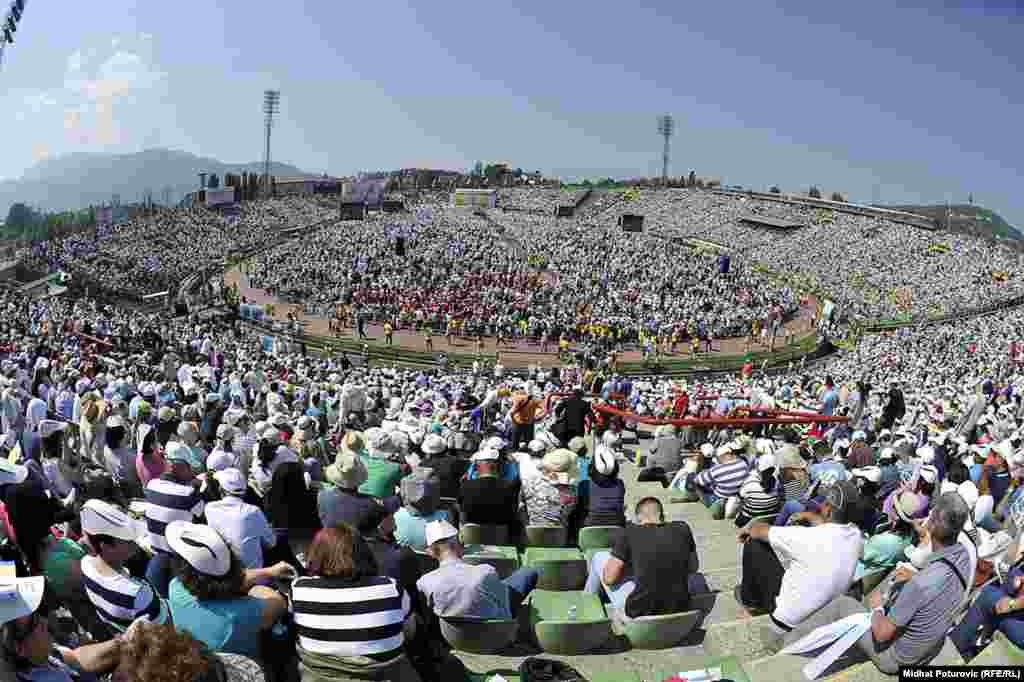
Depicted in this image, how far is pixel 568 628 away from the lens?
520cm

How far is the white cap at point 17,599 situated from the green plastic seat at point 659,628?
3.66 m

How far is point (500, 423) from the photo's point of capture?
563 inches

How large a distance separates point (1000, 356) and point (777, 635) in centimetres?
3018

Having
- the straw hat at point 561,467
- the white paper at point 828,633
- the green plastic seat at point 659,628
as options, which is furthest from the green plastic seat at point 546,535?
the white paper at point 828,633

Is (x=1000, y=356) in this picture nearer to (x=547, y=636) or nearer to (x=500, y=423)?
(x=500, y=423)

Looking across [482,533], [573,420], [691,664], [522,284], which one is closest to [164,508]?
[482,533]

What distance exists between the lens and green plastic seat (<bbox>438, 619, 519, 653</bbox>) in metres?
5.11

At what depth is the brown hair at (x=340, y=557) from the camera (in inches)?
167

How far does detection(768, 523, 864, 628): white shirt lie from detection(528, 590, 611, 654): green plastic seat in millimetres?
1205

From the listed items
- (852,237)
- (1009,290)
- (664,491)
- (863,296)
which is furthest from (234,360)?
(852,237)

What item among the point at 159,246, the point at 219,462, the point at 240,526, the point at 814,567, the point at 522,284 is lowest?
the point at 219,462

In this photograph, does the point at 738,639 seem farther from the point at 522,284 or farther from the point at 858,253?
the point at 858,253

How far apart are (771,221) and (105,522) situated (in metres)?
82.4

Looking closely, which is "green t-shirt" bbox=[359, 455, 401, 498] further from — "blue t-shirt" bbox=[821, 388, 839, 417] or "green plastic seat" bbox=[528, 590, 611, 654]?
"blue t-shirt" bbox=[821, 388, 839, 417]
